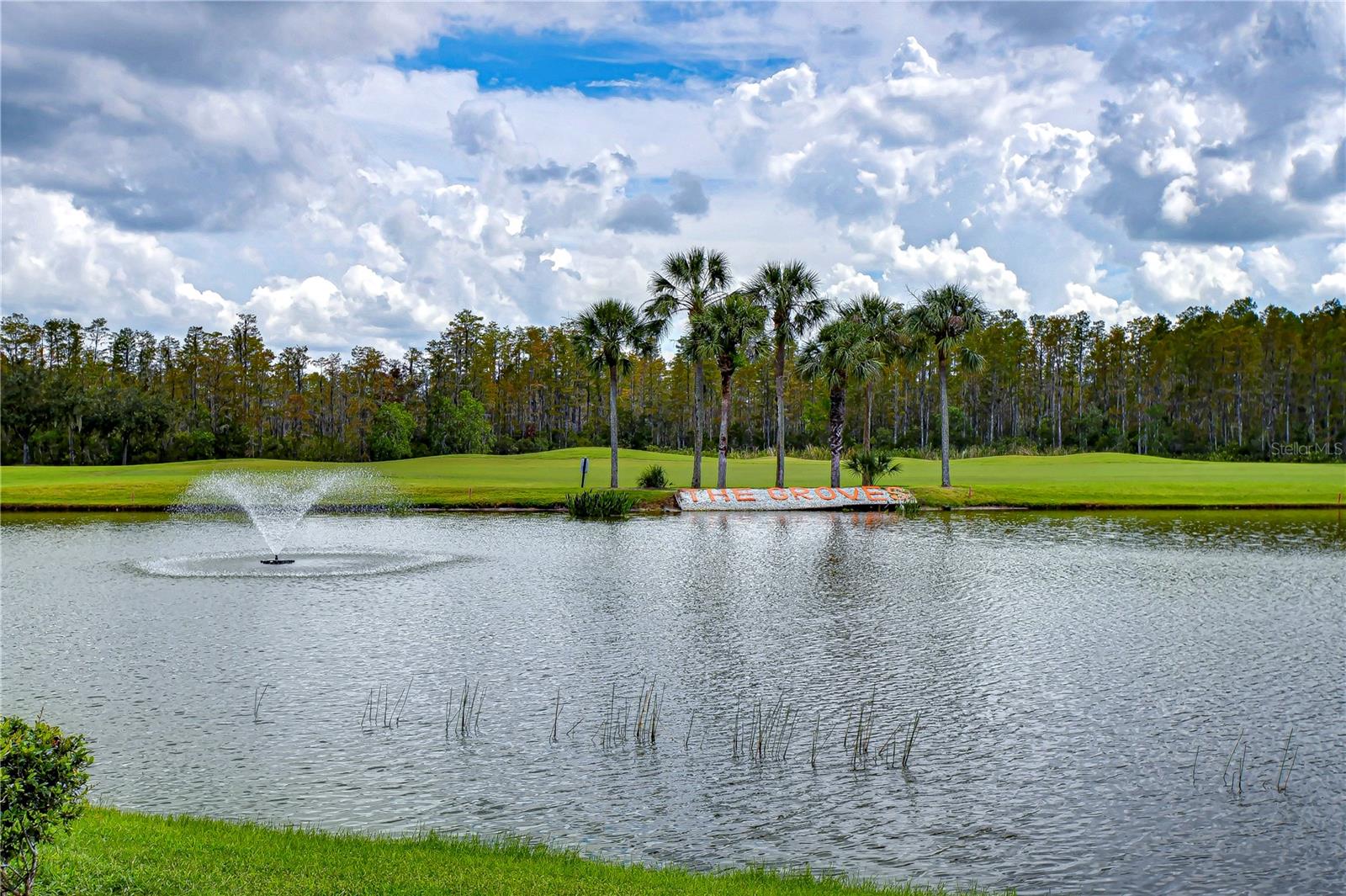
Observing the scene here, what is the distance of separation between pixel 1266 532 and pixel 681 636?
31094 millimetres

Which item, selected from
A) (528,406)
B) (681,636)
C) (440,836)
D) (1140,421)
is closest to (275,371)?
(528,406)

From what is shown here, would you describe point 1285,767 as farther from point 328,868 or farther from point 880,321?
point 880,321

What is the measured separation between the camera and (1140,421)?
120750mm

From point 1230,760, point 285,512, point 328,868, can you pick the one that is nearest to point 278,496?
point 285,512

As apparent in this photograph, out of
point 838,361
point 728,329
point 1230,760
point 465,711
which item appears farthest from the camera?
point 728,329

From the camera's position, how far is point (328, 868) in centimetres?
912

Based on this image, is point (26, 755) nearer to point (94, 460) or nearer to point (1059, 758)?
point (1059, 758)

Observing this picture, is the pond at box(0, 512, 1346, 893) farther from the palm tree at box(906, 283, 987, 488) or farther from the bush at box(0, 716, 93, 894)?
the palm tree at box(906, 283, 987, 488)

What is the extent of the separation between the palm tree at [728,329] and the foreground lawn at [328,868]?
4791 centimetres

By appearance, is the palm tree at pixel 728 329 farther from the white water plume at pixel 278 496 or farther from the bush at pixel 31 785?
the bush at pixel 31 785

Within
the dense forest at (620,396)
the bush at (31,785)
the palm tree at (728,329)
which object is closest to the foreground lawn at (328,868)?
the bush at (31,785)

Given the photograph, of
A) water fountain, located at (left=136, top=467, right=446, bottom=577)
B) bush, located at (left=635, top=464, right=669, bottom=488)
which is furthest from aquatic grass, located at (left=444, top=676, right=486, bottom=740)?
bush, located at (left=635, top=464, right=669, bottom=488)

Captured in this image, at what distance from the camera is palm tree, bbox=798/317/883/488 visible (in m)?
57.2

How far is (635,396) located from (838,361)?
94.6m
